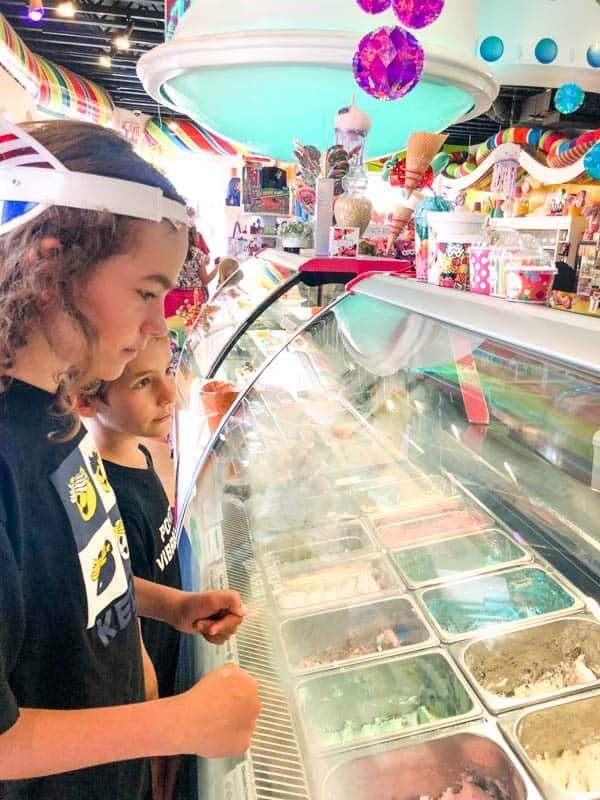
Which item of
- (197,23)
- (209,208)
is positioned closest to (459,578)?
(197,23)

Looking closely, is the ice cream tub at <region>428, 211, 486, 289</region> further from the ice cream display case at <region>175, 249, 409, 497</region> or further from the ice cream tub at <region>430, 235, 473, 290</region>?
the ice cream display case at <region>175, 249, 409, 497</region>

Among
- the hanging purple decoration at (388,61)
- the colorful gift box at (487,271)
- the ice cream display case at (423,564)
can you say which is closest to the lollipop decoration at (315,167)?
the hanging purple decoration at (388,61)

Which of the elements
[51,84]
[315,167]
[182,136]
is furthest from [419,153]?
[182,136]

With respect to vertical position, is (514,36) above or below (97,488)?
above

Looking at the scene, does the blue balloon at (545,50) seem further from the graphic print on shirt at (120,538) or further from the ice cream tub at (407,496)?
the graphic print on shirt at (120,538)

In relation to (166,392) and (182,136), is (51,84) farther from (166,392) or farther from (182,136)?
(166,392)

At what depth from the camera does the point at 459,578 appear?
1364 millimetres

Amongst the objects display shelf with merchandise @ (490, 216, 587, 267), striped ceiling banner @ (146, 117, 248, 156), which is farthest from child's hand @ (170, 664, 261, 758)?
striped ceiling banner @ (146, 117, 248, 156)

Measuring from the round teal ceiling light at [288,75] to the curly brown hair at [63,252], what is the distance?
1.98m

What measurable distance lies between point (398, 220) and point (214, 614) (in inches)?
65.8

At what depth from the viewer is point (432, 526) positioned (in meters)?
1.49

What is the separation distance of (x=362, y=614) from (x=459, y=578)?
0.24 m

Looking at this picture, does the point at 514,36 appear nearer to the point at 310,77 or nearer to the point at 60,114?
the point at 310,77

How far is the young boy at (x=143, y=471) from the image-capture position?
1437 millimetres
